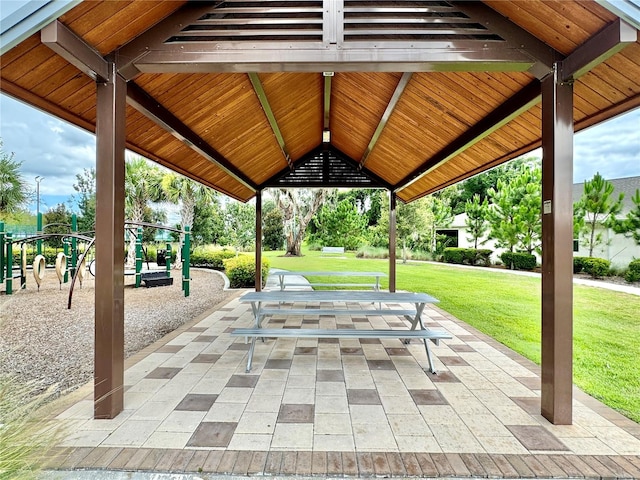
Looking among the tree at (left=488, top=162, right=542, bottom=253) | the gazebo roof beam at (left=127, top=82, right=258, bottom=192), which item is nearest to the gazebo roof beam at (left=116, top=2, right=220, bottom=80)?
the gazebo roof beam at (left=127, top=82, right=258, bottom=192)

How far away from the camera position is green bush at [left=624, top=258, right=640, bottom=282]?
11719 millimetres

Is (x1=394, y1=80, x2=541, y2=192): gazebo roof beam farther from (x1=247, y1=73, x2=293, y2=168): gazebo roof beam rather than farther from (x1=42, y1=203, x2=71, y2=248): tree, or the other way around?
(x1=42, y1=203, x2=71, y2=248): tree

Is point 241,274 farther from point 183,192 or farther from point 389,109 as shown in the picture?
point 183,192

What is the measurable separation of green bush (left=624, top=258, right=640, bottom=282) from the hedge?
767 cm

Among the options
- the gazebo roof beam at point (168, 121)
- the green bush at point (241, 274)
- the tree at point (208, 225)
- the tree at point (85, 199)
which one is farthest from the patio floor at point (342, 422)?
the tree at point (85, 199)

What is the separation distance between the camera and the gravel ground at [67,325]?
13.6 ft

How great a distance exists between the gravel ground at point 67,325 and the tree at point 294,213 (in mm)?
16014

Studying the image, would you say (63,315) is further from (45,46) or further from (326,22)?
(326,22)

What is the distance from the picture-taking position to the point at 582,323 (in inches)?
277

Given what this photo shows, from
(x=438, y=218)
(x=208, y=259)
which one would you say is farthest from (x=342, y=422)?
(x=438, y=218)

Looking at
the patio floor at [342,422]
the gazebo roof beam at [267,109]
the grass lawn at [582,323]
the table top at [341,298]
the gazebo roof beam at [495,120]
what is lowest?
the grass lawn at [582,323]

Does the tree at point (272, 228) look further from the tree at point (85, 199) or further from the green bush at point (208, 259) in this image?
the tree at point (85, 199)

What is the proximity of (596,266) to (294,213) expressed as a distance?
18.7 metres

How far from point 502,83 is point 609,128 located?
50.7 metres
